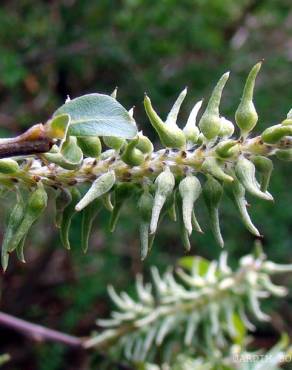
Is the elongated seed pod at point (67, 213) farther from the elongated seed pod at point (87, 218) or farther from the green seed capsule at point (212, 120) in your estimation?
the green seed capsule at point (212, 120)

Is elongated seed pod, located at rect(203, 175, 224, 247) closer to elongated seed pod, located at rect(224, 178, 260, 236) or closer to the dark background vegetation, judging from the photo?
elongated seed pod, located at rect(224, 178, 260, 236)

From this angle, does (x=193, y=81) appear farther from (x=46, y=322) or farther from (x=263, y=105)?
(x=46, y=322)

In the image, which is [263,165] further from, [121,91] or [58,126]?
[121,91]

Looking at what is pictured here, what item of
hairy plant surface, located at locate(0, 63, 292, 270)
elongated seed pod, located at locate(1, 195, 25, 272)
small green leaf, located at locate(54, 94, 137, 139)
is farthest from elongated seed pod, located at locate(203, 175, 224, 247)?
elongated seed pod, located at locate(1, 195, 25, 272)

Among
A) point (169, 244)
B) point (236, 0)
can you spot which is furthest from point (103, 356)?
point (236, 0)

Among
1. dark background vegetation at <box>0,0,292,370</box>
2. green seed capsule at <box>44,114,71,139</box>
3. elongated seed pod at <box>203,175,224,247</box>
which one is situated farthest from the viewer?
dark background vegetation at <box>0,0,292,370</box>

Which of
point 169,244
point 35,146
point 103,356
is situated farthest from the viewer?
point 169,244

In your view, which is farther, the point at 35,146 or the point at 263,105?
the point at 263,105

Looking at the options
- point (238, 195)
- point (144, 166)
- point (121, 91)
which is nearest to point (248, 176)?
point (238, 195)
